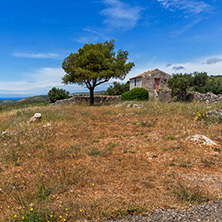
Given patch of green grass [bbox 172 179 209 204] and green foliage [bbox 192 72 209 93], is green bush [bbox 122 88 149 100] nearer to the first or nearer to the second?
green foliage [bbox 192 72 209 93]

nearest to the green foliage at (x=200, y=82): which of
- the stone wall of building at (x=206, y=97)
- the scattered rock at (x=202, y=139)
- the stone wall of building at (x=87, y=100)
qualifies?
the stone wall of building at (x=206, y=97)

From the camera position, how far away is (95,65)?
19344 mm

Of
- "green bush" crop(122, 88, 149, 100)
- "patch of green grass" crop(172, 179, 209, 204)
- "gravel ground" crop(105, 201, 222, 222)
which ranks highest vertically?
"green bush" crop(122, 88, 149, 100)

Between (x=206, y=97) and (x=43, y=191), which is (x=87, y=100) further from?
(x=43, y=191)

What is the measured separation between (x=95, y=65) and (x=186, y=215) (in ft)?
59.4

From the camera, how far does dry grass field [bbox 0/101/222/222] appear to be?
3.54 metres

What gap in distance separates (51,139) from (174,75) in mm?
24946

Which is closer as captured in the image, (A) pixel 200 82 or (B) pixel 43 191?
(B) pixel 43 191

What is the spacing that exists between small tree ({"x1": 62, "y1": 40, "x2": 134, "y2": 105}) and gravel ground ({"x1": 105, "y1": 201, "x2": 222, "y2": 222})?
1656 centimetres

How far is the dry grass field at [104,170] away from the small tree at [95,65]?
11.4 m

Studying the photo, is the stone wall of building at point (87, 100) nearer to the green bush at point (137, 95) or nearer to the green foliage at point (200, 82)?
the green bush at point (137, 95)

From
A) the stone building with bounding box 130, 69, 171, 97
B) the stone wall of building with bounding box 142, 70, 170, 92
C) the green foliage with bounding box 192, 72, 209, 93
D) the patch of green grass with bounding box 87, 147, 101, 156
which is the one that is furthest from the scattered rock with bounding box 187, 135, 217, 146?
the stone wall of building with bounding box 142, 70, 170, 92

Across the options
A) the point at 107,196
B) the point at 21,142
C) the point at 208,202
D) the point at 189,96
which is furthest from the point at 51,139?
the point at 189,96

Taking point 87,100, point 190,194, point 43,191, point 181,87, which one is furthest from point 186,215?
point 181,87
